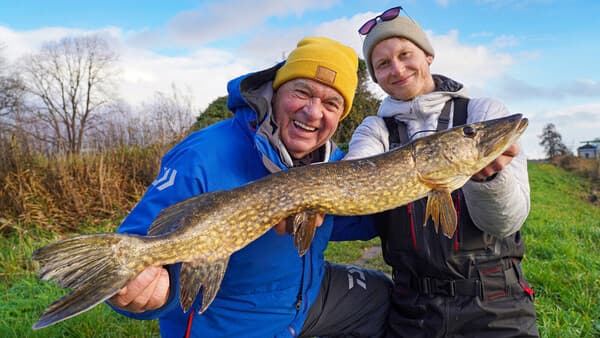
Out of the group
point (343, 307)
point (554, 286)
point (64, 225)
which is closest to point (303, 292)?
point (343, 307)

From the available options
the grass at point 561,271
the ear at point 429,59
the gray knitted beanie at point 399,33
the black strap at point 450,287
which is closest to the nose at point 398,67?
the gray knitted beanie at point 399,33

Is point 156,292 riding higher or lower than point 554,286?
higher

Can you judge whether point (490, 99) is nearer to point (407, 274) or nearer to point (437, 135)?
point (437, 135)

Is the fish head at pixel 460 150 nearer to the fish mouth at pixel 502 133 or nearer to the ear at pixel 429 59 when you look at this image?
the fish mouth at pixel 502 133

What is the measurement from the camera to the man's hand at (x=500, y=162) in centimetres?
208

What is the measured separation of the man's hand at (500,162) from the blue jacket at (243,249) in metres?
1.11

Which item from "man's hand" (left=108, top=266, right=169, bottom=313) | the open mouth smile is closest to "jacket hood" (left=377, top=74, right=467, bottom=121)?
the open mouth smile

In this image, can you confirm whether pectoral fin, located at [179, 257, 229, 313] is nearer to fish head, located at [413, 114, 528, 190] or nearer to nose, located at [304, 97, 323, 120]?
nose, located at [304, 97, 323, 120]

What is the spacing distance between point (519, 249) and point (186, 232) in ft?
6.48

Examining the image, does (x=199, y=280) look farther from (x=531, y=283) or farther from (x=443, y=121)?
(x=531, y=283)

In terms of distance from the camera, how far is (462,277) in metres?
2.35

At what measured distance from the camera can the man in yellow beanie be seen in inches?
86.8

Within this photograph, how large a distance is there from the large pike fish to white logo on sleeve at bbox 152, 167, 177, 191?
0.28 metres

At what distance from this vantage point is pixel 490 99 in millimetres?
2469
